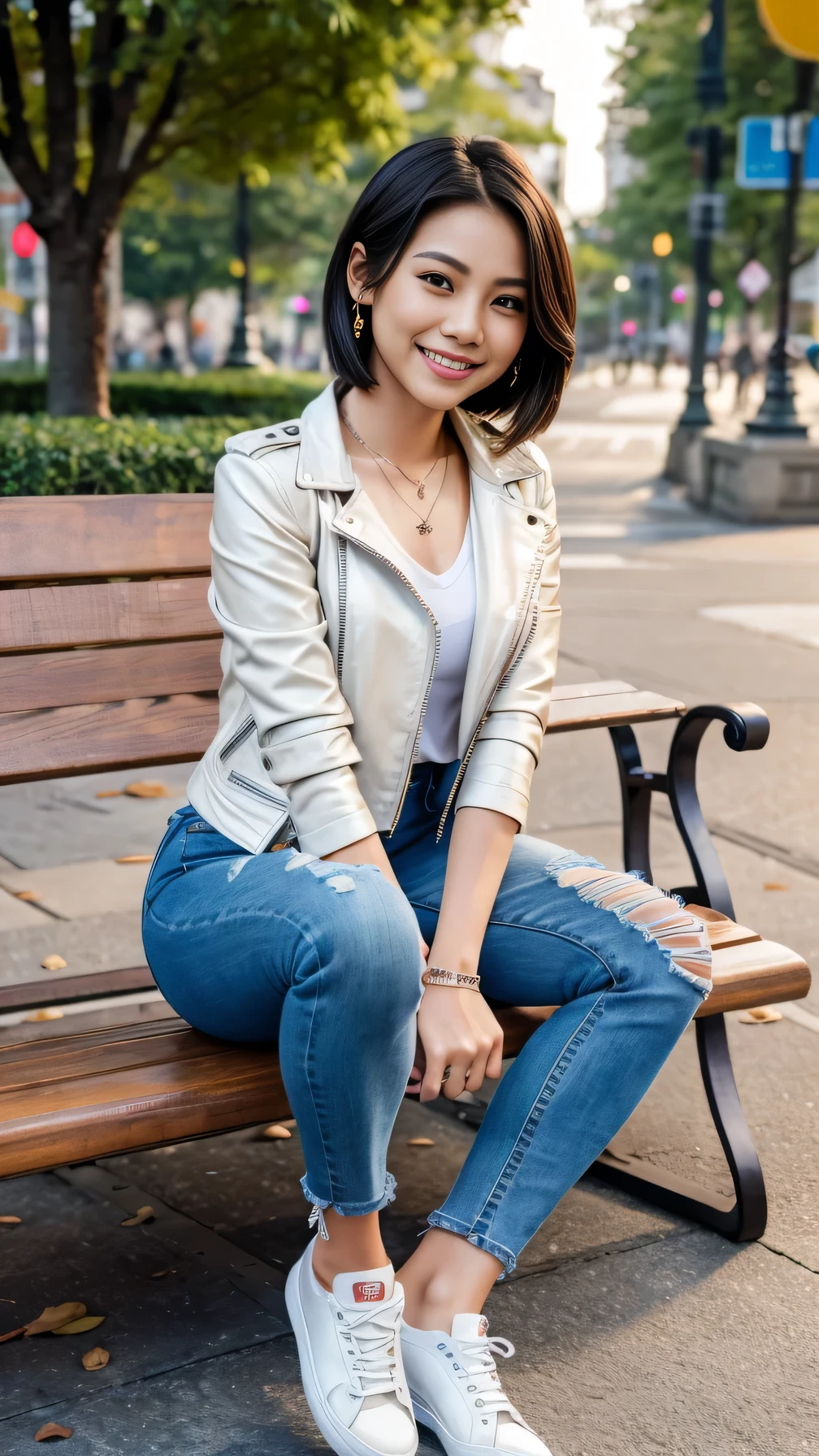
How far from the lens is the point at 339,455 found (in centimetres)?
259

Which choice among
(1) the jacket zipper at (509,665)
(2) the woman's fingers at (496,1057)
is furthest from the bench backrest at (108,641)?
(2) the woman's fingers at (496,1057)

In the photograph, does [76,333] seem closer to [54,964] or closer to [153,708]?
[54,964]

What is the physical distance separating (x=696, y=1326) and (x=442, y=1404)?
55 cm

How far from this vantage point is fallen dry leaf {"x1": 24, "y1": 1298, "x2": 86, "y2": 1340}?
2541mm

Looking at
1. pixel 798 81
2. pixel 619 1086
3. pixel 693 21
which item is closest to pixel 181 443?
pixel 619 1086

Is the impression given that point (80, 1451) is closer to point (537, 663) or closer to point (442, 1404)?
point (442, 1404)

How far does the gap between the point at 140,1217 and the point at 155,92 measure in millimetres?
11338

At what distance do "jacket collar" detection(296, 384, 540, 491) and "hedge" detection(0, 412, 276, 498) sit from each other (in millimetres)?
4136

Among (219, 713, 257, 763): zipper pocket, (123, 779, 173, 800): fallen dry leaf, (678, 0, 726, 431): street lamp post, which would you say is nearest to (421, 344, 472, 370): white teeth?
(219, 713, 257, 763): zipper pocket

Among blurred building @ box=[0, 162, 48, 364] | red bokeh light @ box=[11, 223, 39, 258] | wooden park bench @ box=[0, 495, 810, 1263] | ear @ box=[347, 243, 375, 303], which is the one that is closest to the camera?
ear @ box=[347, 243, 375, 303]

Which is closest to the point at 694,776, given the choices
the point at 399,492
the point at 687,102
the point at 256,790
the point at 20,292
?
the point at 399,492

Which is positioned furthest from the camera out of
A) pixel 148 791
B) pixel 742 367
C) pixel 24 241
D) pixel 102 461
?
pixel 742 367

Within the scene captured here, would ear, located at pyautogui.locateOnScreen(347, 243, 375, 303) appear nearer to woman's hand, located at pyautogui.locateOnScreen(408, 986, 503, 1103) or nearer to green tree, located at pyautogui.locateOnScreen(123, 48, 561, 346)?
woman's hand, located at pyautogui.locateOnScreen(408, 986, 503, 1103)

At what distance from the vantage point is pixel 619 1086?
2416 mm
